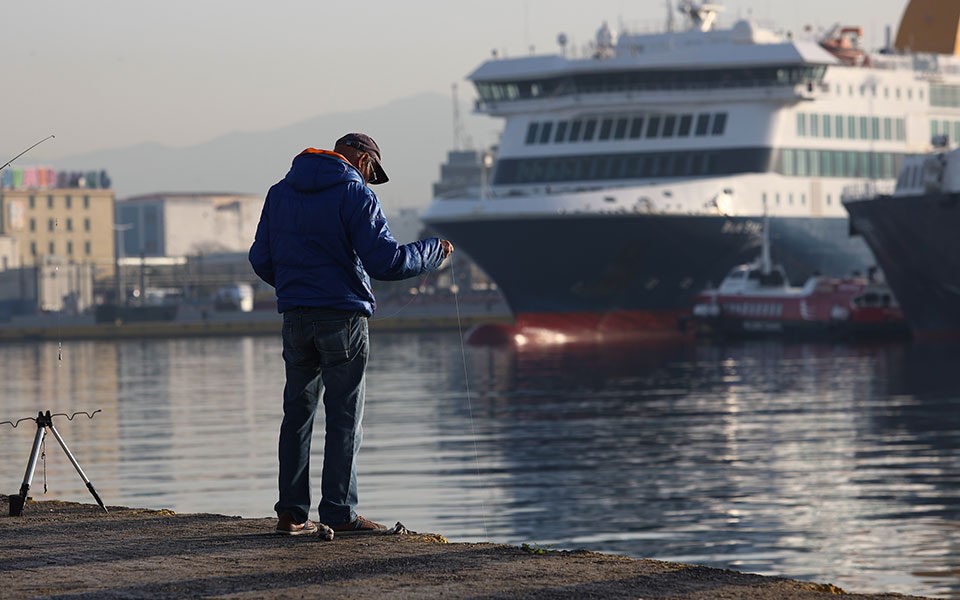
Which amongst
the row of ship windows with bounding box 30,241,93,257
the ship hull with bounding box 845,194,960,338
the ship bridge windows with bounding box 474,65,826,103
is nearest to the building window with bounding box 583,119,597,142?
the ship bridge windows with bounding box 474,65,826,103

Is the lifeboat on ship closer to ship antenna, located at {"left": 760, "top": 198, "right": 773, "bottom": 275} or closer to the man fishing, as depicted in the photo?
ship antenna, located at {"left": 760, "top": 198, "right": 773, "bottom": 275}

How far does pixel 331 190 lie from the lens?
832cm

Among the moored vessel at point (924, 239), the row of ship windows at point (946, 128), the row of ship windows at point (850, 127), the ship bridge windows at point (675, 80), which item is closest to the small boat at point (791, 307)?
the moored vessel at point (924, 239)

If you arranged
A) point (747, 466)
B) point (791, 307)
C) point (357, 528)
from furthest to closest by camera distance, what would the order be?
1. point (791, 307)
2. point (747, 466)
3. point (357, 528)

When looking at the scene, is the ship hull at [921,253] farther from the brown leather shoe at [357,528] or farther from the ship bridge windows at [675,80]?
the brown leather shoe at [357,528]

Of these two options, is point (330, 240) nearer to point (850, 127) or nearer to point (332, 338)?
point (332, 338)

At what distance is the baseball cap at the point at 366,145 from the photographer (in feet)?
28.0

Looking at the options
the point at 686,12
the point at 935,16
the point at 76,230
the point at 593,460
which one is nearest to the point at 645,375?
the point at 593,460

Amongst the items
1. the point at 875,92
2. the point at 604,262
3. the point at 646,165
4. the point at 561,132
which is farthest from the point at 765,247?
the point at 875,92

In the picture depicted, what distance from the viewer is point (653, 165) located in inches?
2596

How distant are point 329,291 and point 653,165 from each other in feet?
191

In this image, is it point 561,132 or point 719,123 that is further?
point 561,132

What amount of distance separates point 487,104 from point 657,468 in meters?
47.9

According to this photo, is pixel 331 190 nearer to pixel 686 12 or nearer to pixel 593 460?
pixel 593 460
